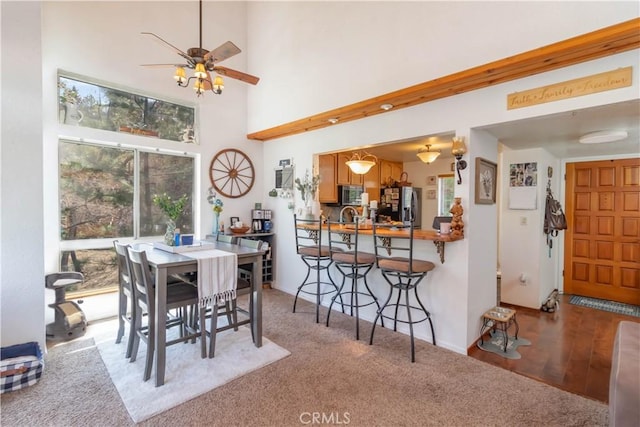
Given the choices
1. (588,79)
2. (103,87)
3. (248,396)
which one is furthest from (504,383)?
(103,87)

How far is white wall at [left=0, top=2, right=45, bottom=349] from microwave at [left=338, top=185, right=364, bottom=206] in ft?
11.4

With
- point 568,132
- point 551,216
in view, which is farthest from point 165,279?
point 551,216

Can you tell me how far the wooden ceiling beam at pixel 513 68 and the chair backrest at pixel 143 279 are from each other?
8.28ft

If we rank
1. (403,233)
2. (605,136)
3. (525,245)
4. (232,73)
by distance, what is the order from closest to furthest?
1. (232,73)
2. (403,233)
3. (605,136)
4. (525,245)

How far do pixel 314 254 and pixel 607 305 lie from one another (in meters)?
4.26

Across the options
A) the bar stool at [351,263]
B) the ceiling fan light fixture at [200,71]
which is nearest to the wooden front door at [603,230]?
the bar stool at [351,263]

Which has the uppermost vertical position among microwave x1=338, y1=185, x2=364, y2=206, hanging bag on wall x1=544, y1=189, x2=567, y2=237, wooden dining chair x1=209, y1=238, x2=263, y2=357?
microwave x1=338, y1=185, x2=364, y2=206

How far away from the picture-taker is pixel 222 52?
2.45m

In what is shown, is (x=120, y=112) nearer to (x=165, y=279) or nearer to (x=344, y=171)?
(x=165, y=279)

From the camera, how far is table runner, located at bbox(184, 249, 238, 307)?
2.42m

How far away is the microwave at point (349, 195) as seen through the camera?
4.68 metres

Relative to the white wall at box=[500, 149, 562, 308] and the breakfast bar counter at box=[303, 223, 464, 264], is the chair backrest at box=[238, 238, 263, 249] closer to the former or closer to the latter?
the breakfast bar counter at box=[303, 223, 464, 264]

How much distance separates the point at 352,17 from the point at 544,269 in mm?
4203

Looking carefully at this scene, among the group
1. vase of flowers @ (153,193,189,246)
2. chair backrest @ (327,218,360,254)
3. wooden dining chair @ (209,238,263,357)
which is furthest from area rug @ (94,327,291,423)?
Result: chair backrest @ (327,218,360,254)
